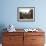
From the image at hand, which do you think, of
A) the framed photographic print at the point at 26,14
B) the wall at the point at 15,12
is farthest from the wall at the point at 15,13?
the framed photographic print at the point at 26,14

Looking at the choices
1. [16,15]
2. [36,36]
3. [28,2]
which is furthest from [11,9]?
[36,36]

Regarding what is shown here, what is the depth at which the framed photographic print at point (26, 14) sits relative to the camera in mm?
4555

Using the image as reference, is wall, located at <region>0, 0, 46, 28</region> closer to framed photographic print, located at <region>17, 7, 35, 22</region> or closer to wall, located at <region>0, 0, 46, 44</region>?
wall, located at <region>0, 0, 46, 44</region>

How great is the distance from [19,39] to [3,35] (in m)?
0.49

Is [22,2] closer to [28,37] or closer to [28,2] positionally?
[28,2]

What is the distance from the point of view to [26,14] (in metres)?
Result: 4.58

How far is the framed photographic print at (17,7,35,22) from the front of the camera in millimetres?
4555

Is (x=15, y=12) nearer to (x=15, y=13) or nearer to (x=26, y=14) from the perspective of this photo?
(x=15, y=13)

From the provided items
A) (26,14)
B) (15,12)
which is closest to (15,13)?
(15,12)

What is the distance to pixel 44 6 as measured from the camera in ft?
15.0

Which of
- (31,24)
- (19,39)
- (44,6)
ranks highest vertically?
(44,6)

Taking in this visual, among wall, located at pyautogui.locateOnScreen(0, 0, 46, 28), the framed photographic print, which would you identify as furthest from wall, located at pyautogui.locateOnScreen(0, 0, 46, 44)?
the framed photographic print

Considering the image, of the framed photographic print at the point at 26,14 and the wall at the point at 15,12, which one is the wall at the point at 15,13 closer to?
the wall at the point at 15,12

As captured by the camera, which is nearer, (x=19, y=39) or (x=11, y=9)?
(x=19, y=39)
